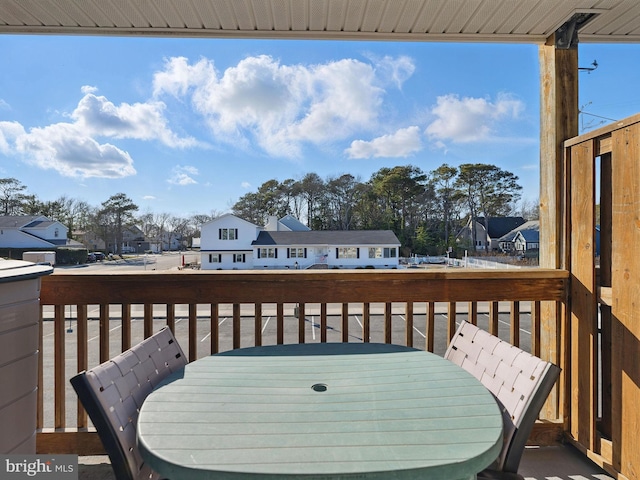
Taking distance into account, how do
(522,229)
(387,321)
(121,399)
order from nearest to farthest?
(121,399) < (387,321) < (522,229)

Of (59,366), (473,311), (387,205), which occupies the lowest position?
(59,366)

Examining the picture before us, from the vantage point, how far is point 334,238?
8.46 ft

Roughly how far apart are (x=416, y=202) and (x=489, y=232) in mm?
525

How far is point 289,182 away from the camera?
322cm

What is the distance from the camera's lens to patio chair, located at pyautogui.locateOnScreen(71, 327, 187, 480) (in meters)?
0.87

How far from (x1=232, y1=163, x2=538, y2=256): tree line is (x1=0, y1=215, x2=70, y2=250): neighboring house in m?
1.67

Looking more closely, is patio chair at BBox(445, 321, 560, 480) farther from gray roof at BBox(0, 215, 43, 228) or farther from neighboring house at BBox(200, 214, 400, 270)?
gray roof at BBox(0, 215, 43, 228)

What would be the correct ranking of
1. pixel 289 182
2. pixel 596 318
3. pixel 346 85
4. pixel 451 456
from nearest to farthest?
pixel 451 456 → pixel 596 318 → pixel 289 182 → pixel 346 85

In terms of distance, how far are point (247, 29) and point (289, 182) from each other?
1453mm

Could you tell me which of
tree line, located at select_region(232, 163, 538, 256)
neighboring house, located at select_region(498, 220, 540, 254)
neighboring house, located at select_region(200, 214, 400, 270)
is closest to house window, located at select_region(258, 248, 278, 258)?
neighboring house, located at select_region(200, 214, 400, 270)

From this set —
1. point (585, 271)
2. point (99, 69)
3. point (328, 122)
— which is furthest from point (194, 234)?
point (585, 271)

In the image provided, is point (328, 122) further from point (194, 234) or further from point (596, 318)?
point (596, 318)

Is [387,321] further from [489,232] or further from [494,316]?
[489,232]

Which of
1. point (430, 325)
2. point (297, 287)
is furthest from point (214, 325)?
point (430, 325)
